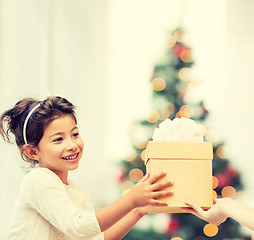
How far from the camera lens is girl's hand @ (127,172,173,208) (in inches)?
51.6

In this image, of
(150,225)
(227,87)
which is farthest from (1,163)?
(227,87)

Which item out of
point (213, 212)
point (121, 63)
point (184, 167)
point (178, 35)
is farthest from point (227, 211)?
point (121, 63)

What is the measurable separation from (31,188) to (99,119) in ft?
6.18

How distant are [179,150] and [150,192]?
18 cm

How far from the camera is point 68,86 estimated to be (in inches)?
127

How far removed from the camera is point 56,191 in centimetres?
138

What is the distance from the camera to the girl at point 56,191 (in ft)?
4.34

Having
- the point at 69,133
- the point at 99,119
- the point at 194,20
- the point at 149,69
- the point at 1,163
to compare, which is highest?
the point at 194,20

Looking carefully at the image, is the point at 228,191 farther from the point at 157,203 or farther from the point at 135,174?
the point at 157,203

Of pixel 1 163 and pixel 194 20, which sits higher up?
pixel 194 20

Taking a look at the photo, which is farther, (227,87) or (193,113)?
(227,87)

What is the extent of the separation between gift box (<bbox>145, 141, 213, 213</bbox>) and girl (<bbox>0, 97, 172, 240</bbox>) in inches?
1.5

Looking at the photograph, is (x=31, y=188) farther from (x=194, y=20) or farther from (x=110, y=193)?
(x=194, y=20)

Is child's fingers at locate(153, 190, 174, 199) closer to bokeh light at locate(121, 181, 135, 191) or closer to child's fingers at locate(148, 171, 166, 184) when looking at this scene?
child's fingers at locate(148, 171, 166, 184)
